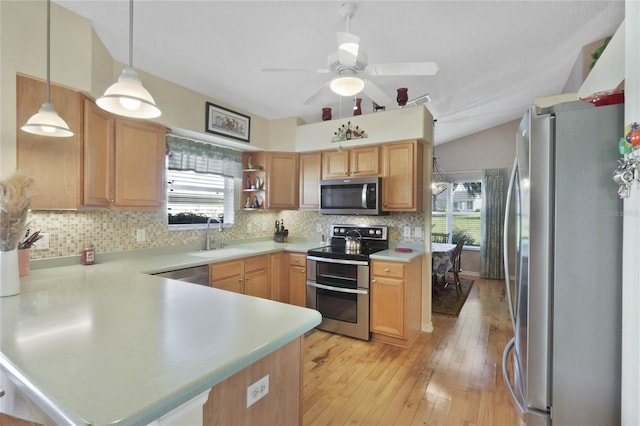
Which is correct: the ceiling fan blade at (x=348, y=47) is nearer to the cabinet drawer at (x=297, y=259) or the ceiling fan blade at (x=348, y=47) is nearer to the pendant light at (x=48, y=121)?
the pendant light at (x=48, y=121)

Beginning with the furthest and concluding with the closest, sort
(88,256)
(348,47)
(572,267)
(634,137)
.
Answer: (88,256), (348,47), (572,267), (634,137)

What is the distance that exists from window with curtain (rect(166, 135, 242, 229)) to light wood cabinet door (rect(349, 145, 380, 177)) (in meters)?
1.50

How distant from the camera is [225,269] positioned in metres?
2.81

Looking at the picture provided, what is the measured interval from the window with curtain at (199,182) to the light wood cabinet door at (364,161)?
1.50 m

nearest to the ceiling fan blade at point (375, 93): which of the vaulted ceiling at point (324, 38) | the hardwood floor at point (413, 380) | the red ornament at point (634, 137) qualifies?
the vaulted ceiling at point (324, 38)

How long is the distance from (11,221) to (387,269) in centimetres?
272

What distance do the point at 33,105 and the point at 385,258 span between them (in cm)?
290

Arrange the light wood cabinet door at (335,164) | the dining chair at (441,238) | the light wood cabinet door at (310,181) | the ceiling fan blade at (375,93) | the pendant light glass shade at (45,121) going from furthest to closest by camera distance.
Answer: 1. the dining chair at (441,238)
2. the light wood cabinet door at (310,181)
3. the light wood cabinet door at (335,164)
4. the ceiling fan blade at (375,93)
5. the pendant light glass shade at (45,121)

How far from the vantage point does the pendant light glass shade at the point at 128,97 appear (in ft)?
4.12

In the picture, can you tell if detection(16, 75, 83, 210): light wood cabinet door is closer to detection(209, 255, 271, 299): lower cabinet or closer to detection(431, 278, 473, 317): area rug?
detection(209, 255, 271, 299): lower cabinet

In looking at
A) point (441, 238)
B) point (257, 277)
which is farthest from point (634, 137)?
point (441, 238)

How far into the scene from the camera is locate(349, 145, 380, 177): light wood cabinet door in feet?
11.1

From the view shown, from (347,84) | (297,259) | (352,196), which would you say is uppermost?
(347,84)

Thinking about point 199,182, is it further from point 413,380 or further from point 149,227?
point 413,380
